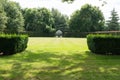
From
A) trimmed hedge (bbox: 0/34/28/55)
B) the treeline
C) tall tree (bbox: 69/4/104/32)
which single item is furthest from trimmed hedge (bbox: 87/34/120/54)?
tall tree (bbox: 69/4/104/32)

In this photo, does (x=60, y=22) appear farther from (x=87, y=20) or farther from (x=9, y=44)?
(x=9, y=44)

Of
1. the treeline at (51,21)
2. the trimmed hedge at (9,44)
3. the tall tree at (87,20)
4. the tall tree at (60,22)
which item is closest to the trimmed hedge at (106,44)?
the trimmed hedge at (9,44)

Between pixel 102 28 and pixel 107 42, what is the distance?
70734 mm

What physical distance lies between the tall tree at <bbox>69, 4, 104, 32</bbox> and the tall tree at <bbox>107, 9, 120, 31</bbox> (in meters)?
3.32

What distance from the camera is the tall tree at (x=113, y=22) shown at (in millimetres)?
90000

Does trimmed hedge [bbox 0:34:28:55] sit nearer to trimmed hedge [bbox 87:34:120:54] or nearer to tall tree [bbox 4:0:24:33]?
trimmed hedge [bbox 87:34:120:54]

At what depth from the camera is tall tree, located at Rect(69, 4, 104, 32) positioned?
287 ft

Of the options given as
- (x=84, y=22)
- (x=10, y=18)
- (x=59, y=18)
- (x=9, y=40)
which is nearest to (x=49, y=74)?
(x=9, y=40)

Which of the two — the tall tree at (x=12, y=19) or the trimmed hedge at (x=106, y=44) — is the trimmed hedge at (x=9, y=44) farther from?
the tall tree at (x=12, y=19)

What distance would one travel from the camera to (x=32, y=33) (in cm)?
8481

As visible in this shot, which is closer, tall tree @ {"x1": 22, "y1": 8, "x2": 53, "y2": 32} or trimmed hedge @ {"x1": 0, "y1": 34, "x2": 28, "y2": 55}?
trimmed hedge @ {"x1": 0, "y1": 34, "x2": 28, "y2": 55}

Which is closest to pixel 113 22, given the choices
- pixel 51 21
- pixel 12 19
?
pixel 51 21

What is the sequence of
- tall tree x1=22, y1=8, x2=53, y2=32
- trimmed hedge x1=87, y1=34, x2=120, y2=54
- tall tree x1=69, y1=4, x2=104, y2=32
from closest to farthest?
trimmed hedge x1=87, y1=34, x2=120, y2=54
tall tree x1=69, y1=4, x2=104, y2=32
tall tree x1=22, y1=8, x2=53, y2=32

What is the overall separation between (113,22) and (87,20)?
1032cm
